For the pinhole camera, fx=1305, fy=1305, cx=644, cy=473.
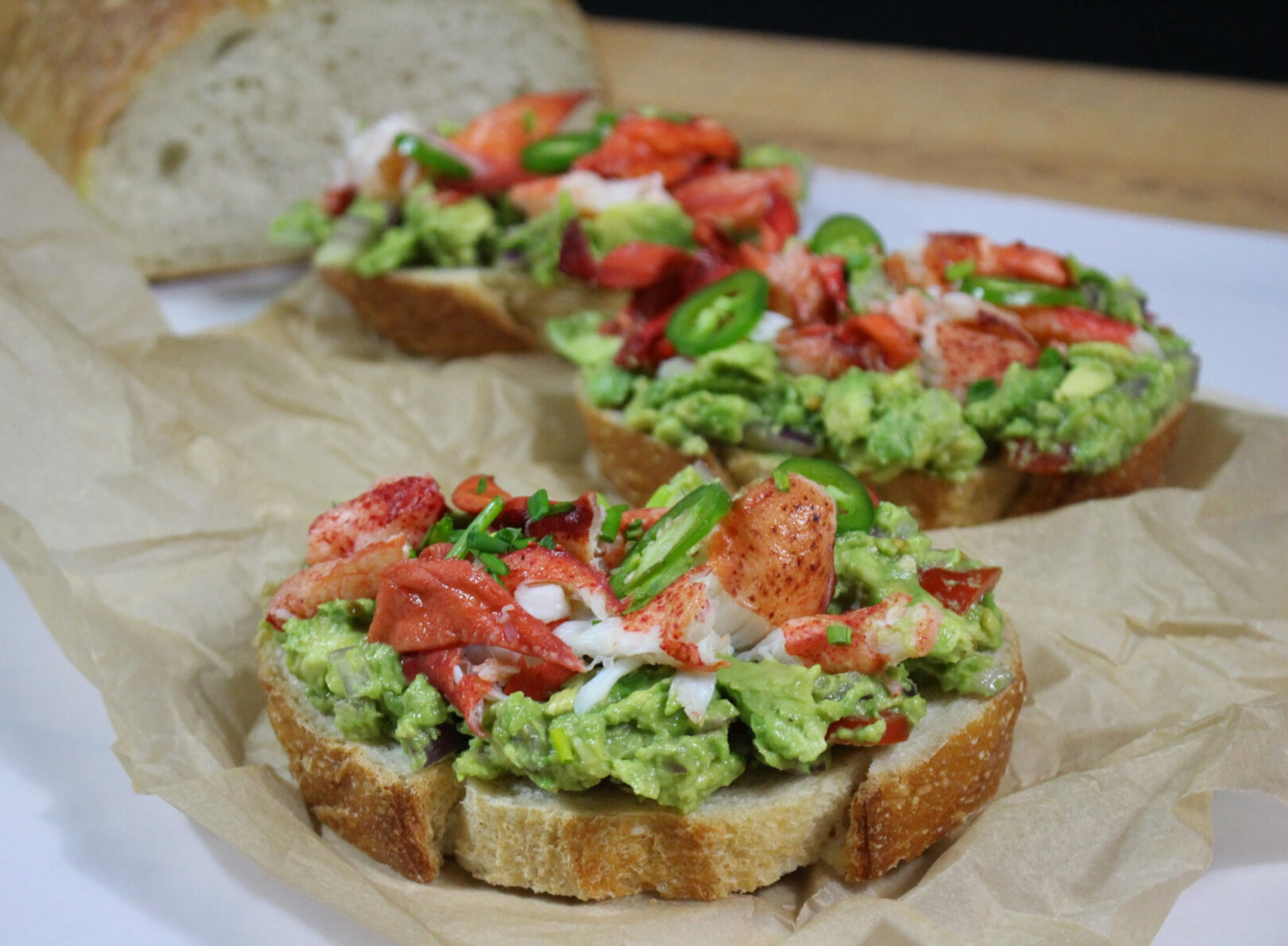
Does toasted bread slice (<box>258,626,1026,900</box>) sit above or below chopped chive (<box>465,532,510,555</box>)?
below

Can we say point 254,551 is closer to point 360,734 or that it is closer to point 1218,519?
point 360,734

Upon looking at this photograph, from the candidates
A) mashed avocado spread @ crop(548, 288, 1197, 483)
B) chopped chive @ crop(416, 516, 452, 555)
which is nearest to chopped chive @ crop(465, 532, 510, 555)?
chopped chive @ crop(416, 516, 452, 555)

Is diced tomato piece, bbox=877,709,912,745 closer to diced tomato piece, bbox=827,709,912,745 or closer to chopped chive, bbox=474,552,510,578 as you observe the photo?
diced tomato piece, bbox=827,709,912,745

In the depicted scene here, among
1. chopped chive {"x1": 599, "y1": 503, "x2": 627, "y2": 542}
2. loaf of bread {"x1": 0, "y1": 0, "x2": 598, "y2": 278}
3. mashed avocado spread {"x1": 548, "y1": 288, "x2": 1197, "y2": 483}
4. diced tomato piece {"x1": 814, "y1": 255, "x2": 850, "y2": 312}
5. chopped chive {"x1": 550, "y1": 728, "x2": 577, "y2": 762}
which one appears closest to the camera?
chopped chive {"x1": 550, "y1": 728, "x2": 577, "y2": 762}

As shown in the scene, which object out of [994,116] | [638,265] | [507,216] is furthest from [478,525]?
[994,116]

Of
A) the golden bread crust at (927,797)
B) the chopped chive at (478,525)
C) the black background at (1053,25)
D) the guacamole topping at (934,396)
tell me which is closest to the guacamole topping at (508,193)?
the guacamole topping at (934,396)

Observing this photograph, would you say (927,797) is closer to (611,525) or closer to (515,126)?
(611,525)

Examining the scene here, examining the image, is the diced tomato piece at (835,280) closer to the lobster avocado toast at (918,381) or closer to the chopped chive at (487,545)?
the lobster avocado toast at (918,381)

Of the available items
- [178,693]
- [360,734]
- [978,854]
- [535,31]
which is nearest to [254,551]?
[178,693]
